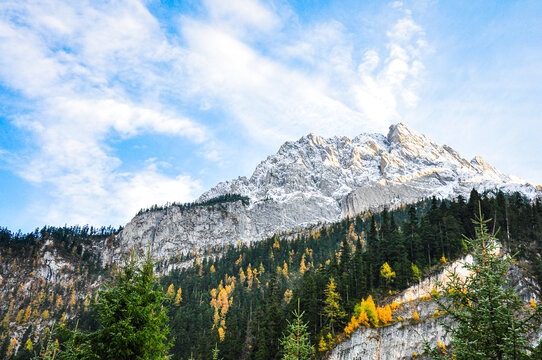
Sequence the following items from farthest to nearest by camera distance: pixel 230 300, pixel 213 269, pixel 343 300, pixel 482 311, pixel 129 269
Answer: pixel 213 269 → pixel 230 300 → pixel 343 300 → pixel 129 269 → pixel 482 311

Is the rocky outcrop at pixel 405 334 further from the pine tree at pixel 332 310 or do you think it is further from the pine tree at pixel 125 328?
the pine tree at pixel 125 328

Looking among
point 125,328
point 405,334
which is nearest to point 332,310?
point 405,334

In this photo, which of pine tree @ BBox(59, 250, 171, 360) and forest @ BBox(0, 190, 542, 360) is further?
forest @ BBox(0, 190, 542, 360)

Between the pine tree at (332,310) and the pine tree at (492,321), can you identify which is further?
the pine tree at (332,310)

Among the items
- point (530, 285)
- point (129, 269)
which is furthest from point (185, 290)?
point (129, 269)

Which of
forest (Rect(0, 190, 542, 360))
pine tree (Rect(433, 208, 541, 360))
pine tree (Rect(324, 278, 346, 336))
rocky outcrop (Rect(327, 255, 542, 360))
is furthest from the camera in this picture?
forest (Rect(0, 190, 542, 360))

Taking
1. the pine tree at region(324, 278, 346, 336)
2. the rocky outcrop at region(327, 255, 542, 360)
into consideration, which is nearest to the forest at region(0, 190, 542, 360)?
the pine tree at region(324, 278, 346, 336)

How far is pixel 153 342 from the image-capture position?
44.9 feet

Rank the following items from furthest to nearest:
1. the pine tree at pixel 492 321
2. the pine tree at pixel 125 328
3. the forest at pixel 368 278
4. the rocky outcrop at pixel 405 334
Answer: the forest at pixel 368 278 < the rocky outcrop at pixel 405 334 < the pine tree at pixel 125 328 < the pine tree at pixel 492 321

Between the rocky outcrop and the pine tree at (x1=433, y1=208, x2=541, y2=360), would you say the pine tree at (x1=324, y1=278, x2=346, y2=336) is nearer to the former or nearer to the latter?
the rocky outcrop

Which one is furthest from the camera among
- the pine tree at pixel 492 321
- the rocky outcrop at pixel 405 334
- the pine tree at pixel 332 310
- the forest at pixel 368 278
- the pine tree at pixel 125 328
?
the forest at pixel 368 278

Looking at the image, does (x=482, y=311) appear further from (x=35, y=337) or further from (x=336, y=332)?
(x=35, y=337)

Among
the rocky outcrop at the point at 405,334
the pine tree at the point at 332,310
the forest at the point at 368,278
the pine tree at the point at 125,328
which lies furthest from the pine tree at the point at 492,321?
the pine tree at the point at 332,310

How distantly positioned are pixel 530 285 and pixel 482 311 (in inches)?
1801
